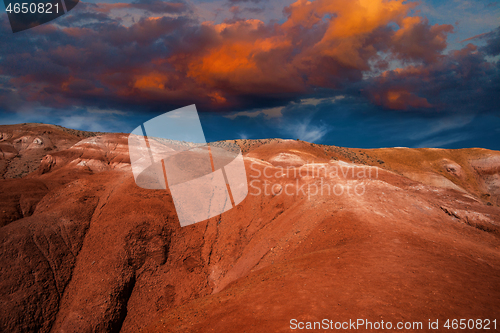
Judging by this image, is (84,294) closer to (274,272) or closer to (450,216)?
(274,272)

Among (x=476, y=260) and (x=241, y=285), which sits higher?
(x=476, y=260)

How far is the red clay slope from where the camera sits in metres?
7.25

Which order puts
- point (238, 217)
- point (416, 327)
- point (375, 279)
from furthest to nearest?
point (238, 217)
point (375, 279)
point (416, 327)

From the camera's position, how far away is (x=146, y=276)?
13195 mm

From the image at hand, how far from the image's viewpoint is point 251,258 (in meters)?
14.4

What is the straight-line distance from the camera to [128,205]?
50.9ft

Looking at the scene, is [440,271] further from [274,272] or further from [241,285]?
[241,285]

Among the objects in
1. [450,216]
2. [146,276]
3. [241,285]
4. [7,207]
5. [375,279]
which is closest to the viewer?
[375,279]

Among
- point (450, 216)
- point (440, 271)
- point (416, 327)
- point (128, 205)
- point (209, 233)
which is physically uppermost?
point (416, 327)

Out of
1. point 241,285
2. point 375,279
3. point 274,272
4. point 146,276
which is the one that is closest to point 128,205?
point 146,276

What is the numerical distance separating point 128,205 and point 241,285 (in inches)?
384

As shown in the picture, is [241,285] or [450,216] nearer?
[241,285]

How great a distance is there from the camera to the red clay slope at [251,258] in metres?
7.25

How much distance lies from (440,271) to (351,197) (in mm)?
9061
